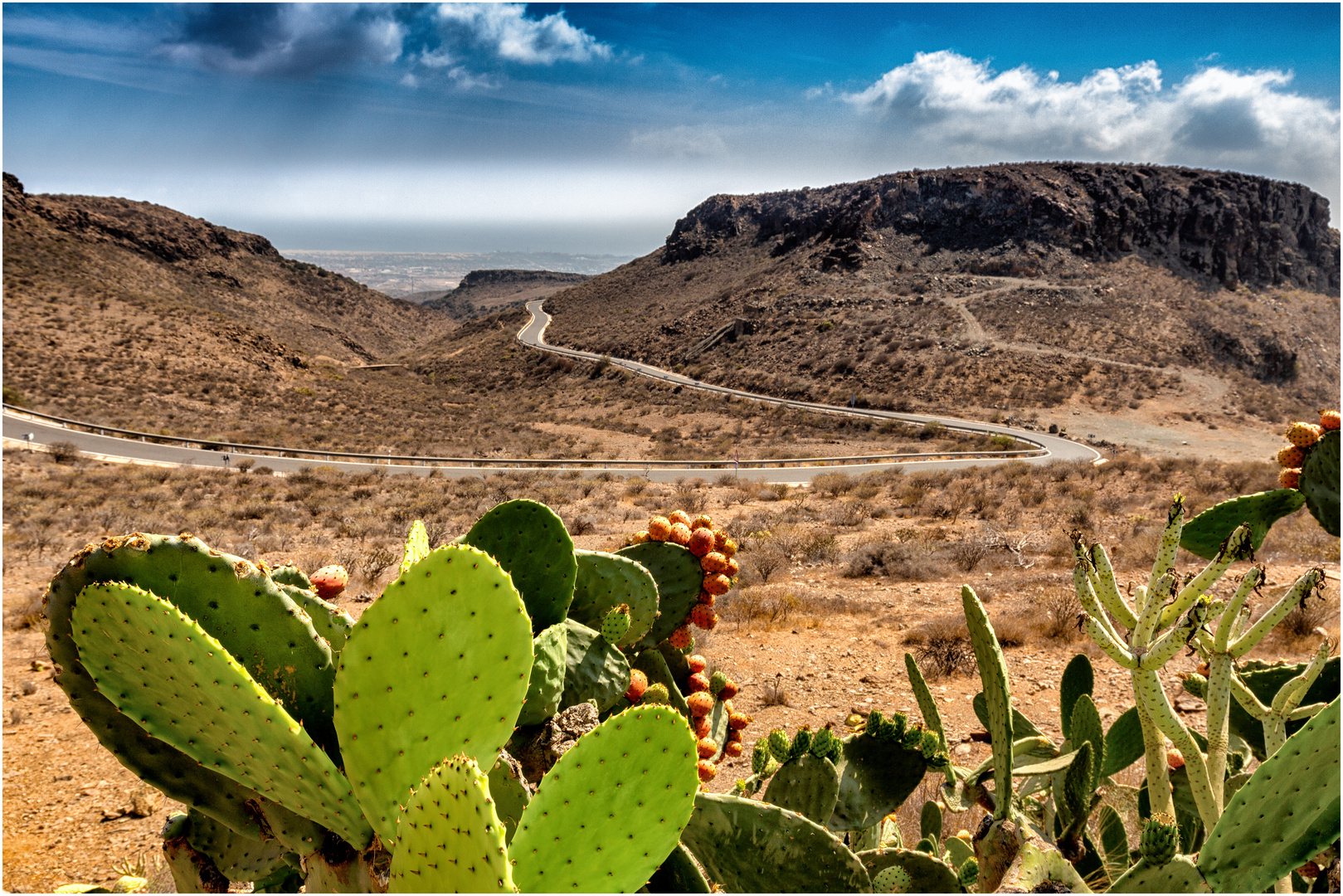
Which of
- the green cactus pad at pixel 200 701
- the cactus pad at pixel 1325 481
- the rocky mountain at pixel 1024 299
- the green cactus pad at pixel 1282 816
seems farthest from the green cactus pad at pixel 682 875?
the rocky mountain at pixel 1024 299

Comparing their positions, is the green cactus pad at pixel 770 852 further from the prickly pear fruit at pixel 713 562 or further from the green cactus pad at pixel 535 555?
the prickly pear fruit at pixel 713 562

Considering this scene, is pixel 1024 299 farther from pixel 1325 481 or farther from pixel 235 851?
pixel 235 851

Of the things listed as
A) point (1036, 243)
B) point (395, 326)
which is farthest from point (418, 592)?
point (395, 326)

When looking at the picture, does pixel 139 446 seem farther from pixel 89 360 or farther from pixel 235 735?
pixel 235 735

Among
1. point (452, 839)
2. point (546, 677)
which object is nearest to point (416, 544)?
point (546, 677)

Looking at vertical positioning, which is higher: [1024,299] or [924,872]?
[1024,299]

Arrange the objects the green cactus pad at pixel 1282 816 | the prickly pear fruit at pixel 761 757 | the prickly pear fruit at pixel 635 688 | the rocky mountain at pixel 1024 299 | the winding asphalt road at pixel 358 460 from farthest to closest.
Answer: the rocky mountain at pixel 1024 299
the winding asphalt road at pixel 358 460
the prickly pear fruit at pixel 761 757
the prickly pear fruit at pixel 635 688
the green cactus pad at pixel 1282 816

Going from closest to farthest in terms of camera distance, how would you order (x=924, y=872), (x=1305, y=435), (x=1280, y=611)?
1. (x=1280, y=611)
2. (x=924, y=872)
3. (x=1305, y=435)
